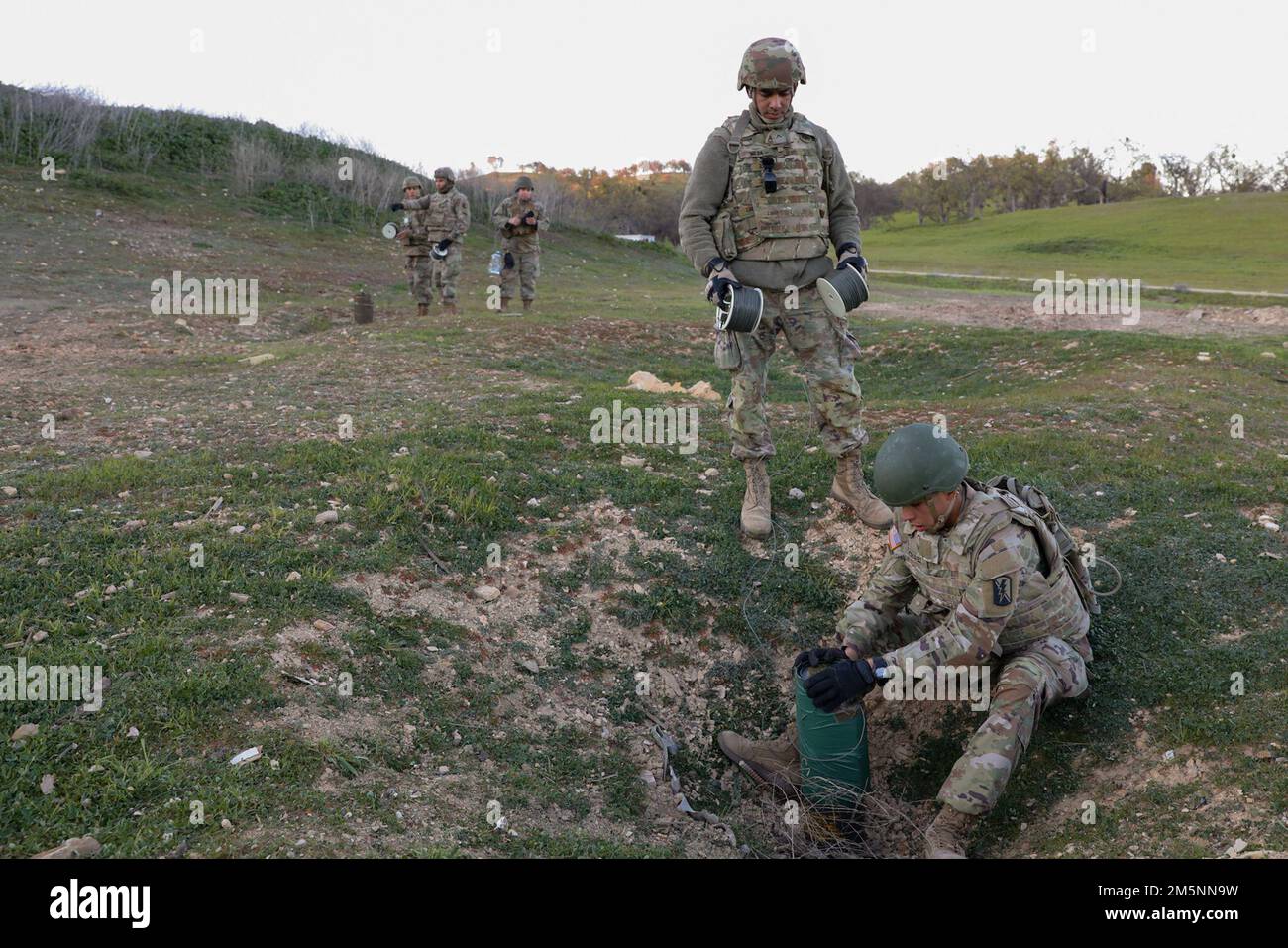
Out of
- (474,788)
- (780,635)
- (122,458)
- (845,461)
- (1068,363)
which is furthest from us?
(1068,363)

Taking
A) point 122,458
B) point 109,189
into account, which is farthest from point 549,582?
point 109,189

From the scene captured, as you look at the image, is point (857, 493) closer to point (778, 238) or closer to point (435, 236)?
point (778, 238)

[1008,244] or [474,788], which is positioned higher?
[1008,244]

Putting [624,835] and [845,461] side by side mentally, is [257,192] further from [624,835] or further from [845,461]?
[624,835]

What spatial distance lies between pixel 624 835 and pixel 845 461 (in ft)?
8.78

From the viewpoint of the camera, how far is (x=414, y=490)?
564 centimetres

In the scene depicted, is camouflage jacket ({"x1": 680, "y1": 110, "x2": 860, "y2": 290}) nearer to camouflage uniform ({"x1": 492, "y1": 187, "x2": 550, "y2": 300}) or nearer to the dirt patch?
the dirt patch

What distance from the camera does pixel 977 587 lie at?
3.80 m

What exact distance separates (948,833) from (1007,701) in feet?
1.80

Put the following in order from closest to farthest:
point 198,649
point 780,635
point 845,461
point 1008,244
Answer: point 198,649 → point 780,635 → point 845,461 → point 1008,244

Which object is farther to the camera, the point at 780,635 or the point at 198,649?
the point at 780,635

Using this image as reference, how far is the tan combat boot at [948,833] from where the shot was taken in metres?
3.68

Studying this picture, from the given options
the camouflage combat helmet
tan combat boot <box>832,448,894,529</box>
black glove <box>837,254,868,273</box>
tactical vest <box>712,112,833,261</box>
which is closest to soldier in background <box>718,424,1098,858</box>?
tan combat boot <box>832,448,894,529</box>

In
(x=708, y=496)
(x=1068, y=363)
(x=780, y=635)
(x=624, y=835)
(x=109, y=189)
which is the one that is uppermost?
(x=109, y=189)
